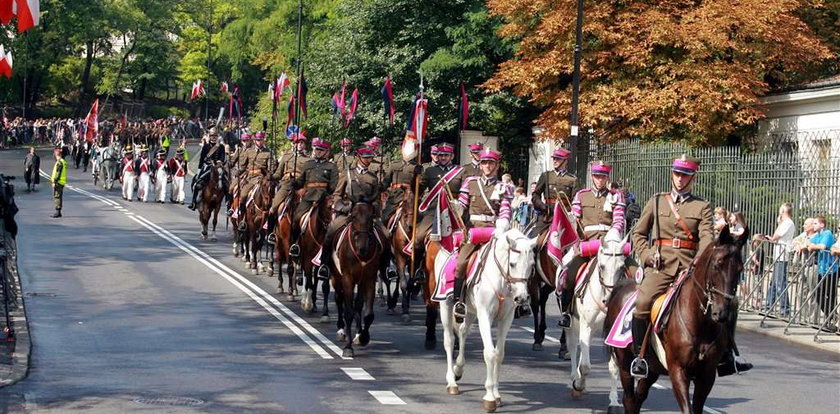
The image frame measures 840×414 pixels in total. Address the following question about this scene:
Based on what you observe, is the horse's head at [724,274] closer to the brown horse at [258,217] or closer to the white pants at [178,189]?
the brown horse at [258,217]

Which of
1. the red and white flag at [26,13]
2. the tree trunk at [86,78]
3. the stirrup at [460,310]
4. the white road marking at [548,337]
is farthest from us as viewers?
the tree trunk at [86,78]

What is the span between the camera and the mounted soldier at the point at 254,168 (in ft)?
96.7

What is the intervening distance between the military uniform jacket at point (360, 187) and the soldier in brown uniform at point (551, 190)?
85.8 inches

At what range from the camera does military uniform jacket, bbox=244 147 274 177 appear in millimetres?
30795

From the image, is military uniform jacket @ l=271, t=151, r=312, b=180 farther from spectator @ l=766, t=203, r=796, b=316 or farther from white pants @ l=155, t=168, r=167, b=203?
white pants @ l=155, t=168, r=167, b=203

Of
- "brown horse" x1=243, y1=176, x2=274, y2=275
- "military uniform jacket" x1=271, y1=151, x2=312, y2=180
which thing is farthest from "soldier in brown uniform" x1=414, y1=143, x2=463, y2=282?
"brown horse" x1=243, y1=176, x2=274, y2=275

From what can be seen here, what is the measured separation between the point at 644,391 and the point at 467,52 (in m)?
33.1

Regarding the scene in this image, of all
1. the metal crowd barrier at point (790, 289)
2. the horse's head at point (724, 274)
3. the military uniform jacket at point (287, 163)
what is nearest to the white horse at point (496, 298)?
the horse's head at point (724, 274)

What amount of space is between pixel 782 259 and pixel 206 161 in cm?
1830

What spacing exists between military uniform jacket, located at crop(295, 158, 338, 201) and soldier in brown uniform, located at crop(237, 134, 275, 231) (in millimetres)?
6691

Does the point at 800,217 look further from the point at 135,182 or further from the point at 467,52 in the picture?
the point at 135,182

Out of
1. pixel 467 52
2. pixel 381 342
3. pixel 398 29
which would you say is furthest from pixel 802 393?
pixel 398 29

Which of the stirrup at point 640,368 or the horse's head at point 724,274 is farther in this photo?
the stirrup at point 640,368

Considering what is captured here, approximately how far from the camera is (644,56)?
35.4 metres
